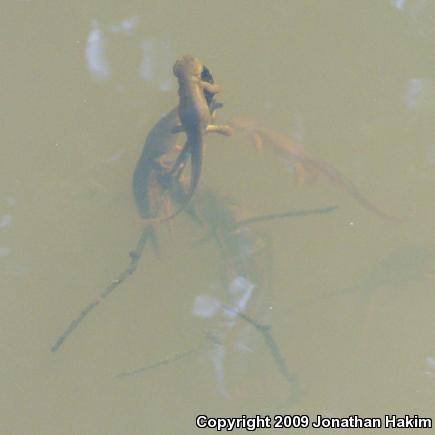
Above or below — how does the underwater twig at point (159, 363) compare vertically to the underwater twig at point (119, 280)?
below

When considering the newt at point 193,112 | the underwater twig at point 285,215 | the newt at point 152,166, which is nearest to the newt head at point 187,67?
the newt at point 193,112

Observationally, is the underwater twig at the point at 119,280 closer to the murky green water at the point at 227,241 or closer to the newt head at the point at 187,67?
the murky green water at the point at 227,241

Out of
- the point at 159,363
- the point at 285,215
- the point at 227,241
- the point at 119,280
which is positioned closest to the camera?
the point at 119,280

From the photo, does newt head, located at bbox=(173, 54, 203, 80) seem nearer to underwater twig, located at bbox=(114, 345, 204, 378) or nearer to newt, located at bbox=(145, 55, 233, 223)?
newt, located at bbox=(145, 55, 233, 223)

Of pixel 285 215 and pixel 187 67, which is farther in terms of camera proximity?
pixel 187 67

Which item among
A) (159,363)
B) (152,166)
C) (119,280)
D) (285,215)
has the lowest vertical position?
(159,363)

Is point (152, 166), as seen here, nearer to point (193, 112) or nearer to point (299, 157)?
point (193, 112)

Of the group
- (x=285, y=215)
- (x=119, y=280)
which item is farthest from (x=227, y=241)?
(x=119, y=280)

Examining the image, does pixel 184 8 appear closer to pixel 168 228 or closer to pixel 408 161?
pixel 168 228
